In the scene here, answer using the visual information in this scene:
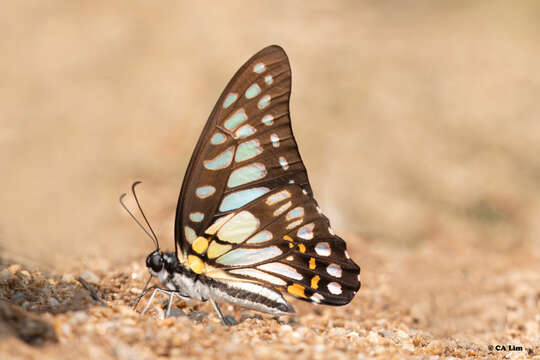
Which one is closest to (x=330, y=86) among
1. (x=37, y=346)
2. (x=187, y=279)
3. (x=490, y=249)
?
(x=490, y=249)

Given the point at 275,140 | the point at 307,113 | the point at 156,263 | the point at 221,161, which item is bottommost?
the point at 156,263

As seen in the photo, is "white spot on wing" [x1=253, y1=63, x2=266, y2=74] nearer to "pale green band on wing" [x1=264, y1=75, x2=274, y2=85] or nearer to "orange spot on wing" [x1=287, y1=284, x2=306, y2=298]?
"pale green band on wing" [x1=264, y1=75, x2=274, y2=85]

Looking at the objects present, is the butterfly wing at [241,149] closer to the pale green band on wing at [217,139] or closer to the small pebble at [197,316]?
the pale green band on wing at [217,139]

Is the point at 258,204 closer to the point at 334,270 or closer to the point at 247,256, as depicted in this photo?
the point at 247,256

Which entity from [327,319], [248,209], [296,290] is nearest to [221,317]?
[296,290]

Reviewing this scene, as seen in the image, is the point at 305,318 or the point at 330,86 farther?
the point at 330,86

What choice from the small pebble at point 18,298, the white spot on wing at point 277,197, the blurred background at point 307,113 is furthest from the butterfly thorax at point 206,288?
the blurred background at point 307,113

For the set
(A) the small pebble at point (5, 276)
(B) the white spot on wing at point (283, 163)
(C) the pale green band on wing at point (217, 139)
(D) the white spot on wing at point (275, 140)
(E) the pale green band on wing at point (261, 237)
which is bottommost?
(A) the small pebble at point (5, 276)

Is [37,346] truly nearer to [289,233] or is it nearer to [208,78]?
[289,233]
